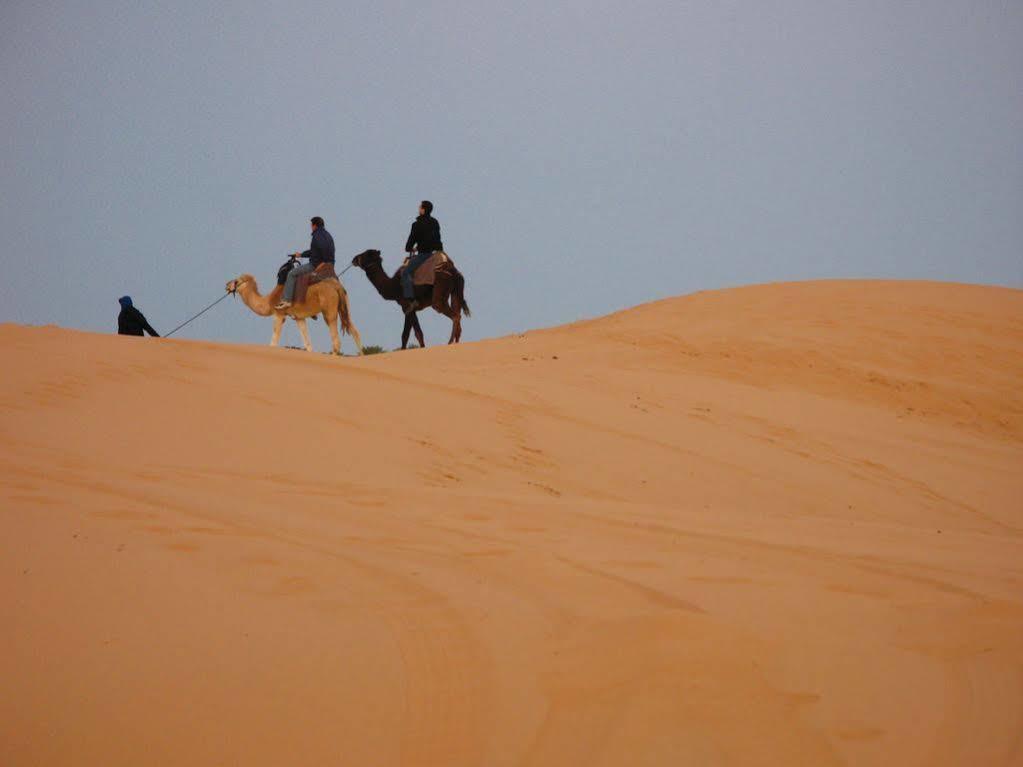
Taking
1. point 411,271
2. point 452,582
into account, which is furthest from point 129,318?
point 452,582

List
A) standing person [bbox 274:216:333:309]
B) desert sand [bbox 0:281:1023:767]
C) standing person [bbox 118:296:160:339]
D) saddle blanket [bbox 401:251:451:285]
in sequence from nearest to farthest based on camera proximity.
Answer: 1. desert sand [bbox 0:281:1023:767]
2. standing person [bbox 118:296:160:339]
3. standing person [bbox 274:216:333:309]
4. saddle blanket [bbox 401:251:451:285]

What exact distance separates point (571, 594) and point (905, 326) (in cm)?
1419

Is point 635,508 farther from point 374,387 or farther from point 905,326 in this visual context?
point 905,326

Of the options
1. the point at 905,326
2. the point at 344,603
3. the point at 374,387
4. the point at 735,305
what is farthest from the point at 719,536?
the point at 735,305

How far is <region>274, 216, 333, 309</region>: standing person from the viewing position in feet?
55.7

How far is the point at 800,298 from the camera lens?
18953 mm

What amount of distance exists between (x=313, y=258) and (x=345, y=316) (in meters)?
1.04

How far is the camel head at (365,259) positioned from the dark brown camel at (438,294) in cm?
20

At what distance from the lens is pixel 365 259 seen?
19953mm

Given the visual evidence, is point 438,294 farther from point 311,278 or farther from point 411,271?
point 311,278

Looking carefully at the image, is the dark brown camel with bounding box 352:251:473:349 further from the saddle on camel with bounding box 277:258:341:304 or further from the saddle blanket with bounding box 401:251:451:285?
the saddle on camel with bounding box 277:258:341:304

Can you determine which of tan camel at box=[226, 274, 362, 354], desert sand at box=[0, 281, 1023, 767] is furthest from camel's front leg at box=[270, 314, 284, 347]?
desert sand at box=[0, 281, 1023, 767]

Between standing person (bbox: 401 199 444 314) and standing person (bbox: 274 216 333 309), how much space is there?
1868mm

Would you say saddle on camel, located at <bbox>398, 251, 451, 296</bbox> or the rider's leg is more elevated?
saddle on camel, located at <bbox>398, 251, 451, 296</bbox>
